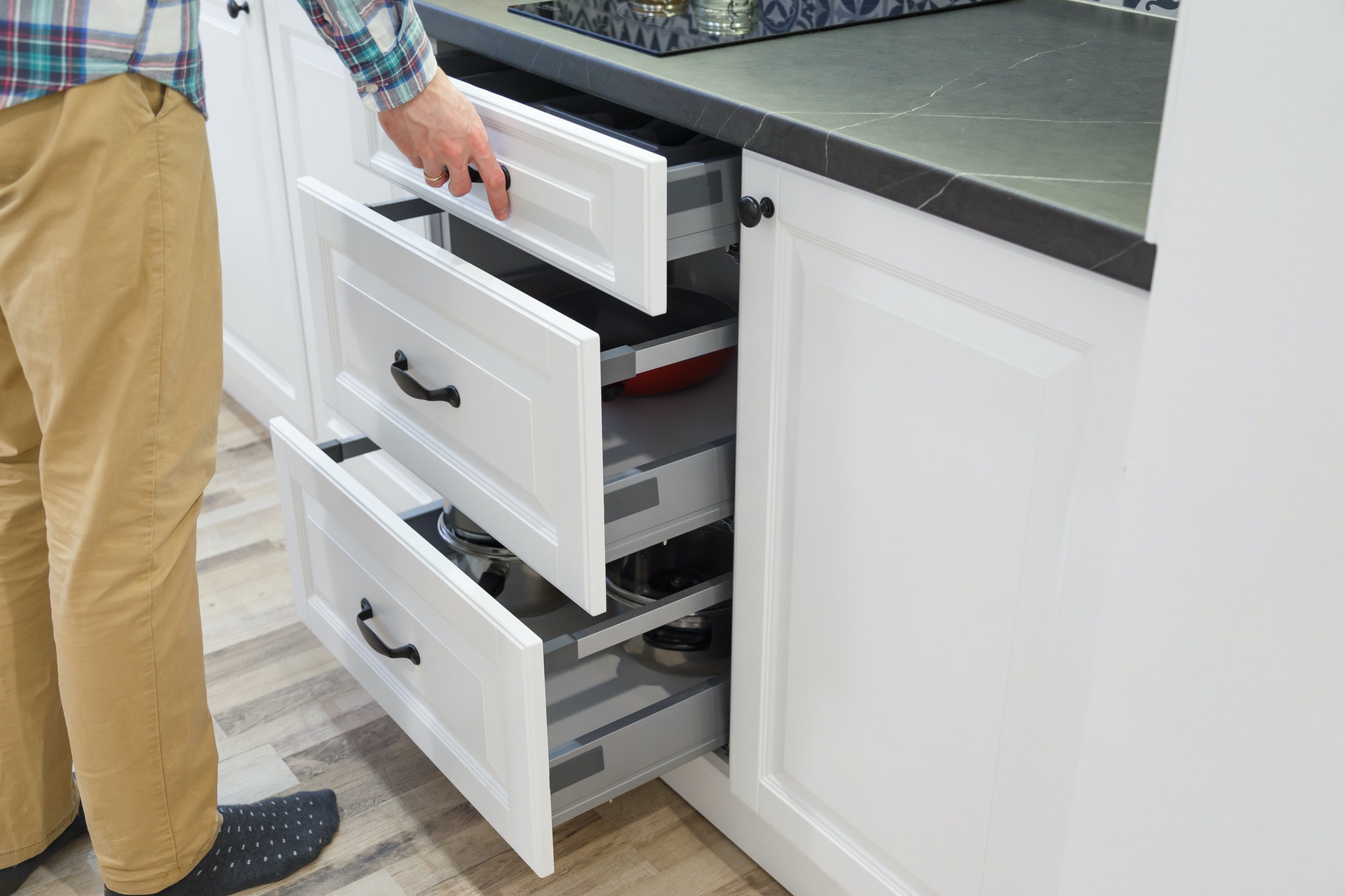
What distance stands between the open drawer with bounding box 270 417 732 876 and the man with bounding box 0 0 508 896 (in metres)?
0.19

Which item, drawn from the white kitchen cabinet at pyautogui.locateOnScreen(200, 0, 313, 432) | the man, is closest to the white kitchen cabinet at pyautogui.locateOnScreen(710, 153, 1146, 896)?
the man

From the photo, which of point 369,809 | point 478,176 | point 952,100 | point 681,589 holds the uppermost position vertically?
point 952,100

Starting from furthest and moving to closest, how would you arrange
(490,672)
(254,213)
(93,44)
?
(254,213), (490,672), (93,44)

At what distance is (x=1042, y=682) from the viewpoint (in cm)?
90

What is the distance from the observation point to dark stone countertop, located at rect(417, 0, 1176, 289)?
2.59 ft

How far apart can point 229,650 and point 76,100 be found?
1.01m

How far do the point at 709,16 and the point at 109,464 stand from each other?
0.73 m

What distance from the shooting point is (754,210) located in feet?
3.29

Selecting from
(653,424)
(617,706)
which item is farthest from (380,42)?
(617,706)

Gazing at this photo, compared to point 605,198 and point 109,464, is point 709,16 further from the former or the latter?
point 109,464

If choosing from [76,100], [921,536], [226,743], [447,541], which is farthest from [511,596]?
[76,100]

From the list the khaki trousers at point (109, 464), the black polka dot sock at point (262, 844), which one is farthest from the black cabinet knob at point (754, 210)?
the black polka dot sock at point (262, 844)

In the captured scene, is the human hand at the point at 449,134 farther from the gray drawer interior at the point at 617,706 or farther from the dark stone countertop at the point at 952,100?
the gray drawer interior at the point at 617,706

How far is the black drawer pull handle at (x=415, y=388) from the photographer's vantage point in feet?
3.87
